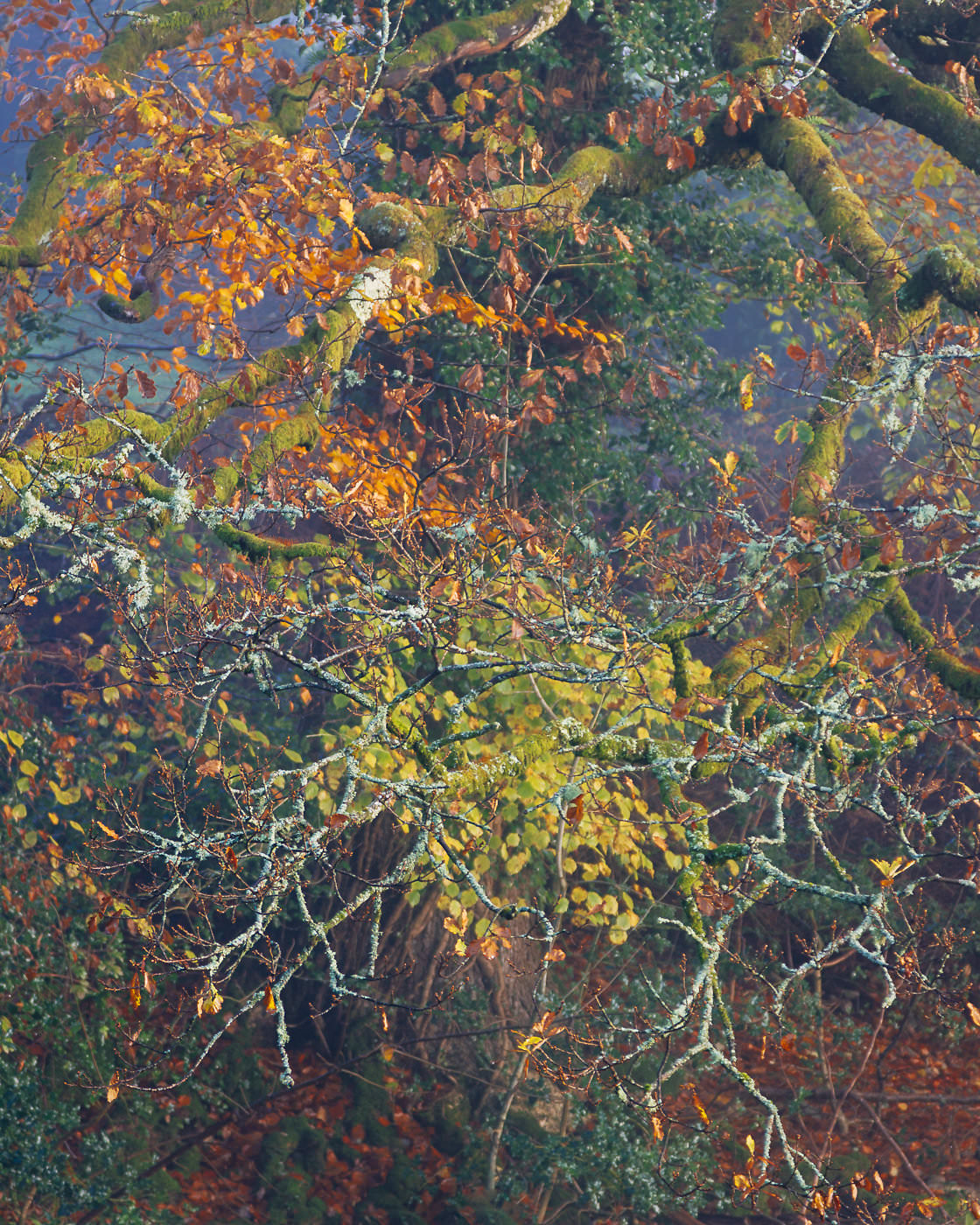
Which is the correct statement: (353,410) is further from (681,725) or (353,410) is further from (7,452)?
(7,452)

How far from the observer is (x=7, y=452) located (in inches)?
213

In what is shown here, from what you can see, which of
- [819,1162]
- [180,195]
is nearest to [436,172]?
[180,195]

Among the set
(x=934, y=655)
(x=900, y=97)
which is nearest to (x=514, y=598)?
(x=934, y=655)

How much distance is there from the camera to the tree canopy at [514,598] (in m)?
5.38

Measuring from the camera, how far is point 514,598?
704cm

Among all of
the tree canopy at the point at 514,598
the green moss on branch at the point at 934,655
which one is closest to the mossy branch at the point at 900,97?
the tree canopy at the point at 514,598

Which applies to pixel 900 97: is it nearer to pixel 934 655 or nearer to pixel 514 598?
pixel 934 655

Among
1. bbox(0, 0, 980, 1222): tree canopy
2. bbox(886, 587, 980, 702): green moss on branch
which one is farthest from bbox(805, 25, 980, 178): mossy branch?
bbox(886, 587, 980, 702): green moss on branch

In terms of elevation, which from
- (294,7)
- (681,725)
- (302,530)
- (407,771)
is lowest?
(302,530)

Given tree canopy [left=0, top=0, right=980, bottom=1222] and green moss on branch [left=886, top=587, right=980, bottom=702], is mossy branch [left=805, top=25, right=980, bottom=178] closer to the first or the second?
tree canopy [left=0, top=0, right=980, bottom=1222]

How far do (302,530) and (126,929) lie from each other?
630 centimetres

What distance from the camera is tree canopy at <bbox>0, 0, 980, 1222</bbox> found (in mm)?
5379

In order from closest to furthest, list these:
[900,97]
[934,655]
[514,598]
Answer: [934,655], [514,598], [900,97]

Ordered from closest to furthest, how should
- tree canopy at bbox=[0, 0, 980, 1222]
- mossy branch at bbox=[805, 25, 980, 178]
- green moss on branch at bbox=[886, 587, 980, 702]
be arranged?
1. tree canopy at bbox=[0, 0, 980, 1222]
2. green moss on branch at bbox=[886, 587, 980, 702]
3. mossy branch at bbox=[805, 25, 980, 178]
